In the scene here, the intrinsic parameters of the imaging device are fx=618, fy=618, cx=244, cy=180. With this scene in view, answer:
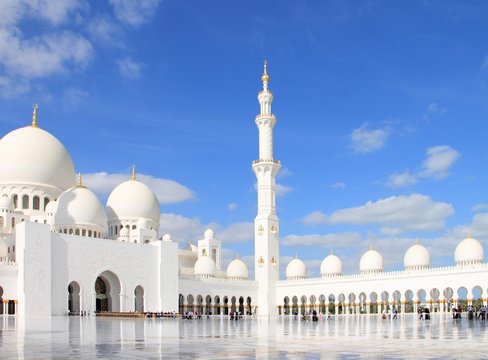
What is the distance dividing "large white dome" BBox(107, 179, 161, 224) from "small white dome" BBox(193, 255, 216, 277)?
432 centimetres

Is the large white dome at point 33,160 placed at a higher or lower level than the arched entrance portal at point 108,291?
higher

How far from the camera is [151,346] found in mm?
8875

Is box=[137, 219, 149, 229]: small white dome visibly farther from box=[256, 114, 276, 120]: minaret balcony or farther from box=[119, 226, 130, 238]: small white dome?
box=[256, 114, 276, 120]: minaret balcony

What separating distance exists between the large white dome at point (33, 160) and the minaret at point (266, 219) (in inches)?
492

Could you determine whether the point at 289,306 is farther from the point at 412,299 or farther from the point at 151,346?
the point at 151,346

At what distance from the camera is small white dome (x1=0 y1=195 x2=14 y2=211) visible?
34.0 meters

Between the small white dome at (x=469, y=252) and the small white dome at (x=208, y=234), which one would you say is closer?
the small white dome at (x=469, y=252)

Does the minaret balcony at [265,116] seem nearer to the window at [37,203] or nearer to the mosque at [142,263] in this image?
the mosque at [142,263]

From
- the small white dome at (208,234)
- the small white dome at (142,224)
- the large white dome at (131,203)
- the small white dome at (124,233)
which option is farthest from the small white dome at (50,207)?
the small white dome at (208,234)

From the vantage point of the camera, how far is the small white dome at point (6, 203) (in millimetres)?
33969

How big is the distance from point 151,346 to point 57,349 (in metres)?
1.33

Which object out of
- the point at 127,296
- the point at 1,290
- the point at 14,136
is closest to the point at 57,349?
the point at 1,290

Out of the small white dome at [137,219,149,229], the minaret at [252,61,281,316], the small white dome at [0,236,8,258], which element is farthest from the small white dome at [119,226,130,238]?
the minaret at [252,61,281,316]

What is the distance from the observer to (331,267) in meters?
42.3
